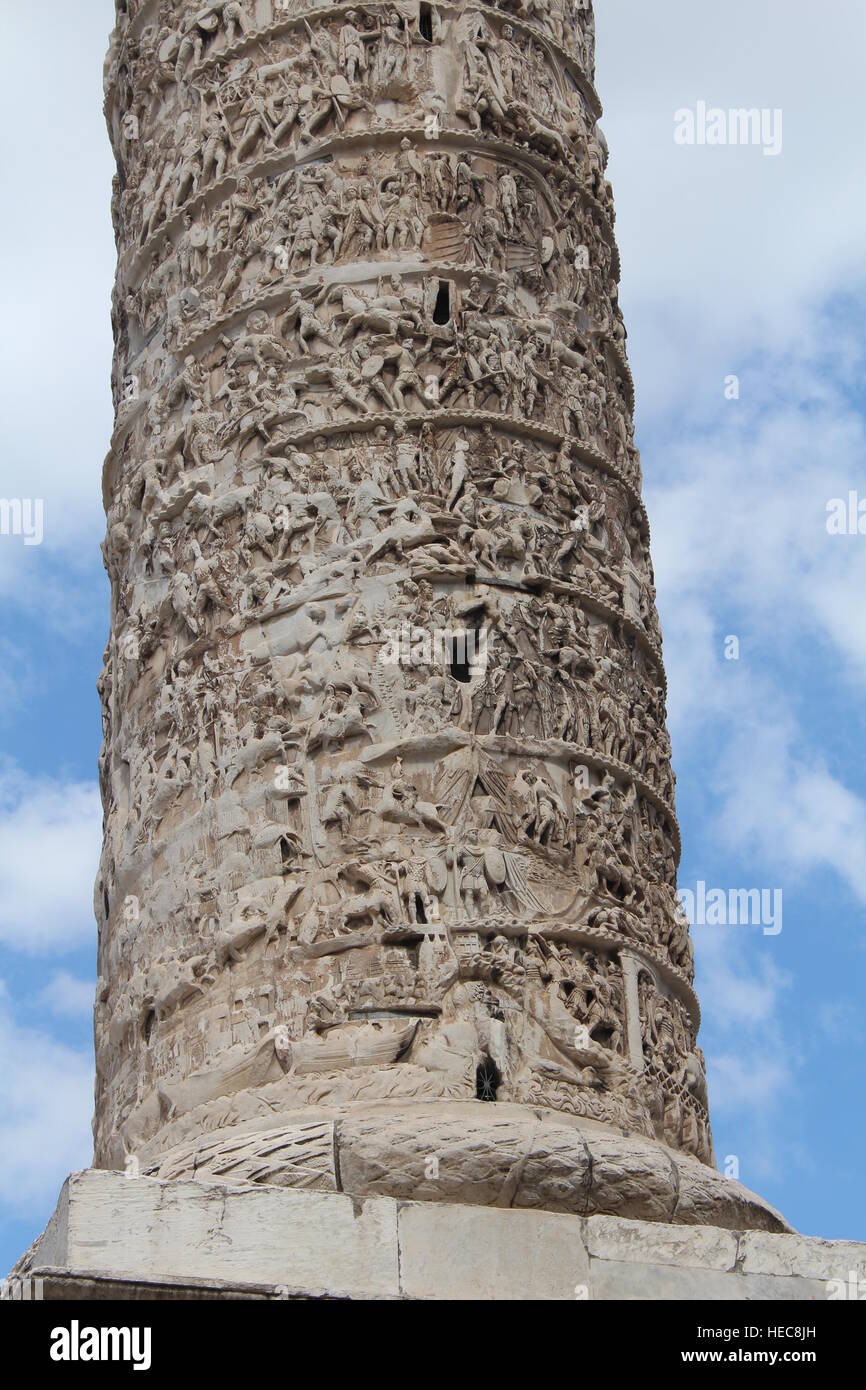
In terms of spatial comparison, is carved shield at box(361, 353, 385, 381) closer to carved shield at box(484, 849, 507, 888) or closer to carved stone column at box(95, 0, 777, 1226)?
carved stone column at box(95, 0, 777, 1226)

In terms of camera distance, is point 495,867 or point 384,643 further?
point 384,643

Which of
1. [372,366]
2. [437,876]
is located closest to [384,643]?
[437,876]

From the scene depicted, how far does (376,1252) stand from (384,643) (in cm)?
233

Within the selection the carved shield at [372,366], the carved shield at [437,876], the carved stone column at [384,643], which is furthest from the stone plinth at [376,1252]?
the carved shield at [372,366]

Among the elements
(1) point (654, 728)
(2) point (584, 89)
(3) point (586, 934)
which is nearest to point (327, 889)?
(3) point (586, 934)

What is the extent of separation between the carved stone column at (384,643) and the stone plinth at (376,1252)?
185mm

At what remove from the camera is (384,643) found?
8969mm

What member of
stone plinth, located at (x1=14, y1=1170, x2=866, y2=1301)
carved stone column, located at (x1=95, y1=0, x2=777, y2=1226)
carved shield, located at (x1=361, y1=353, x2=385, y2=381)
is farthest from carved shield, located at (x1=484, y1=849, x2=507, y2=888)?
carved shield, located at (x1=361, y1=353, x2=385, y2=381)

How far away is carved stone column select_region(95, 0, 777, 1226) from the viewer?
27.1 ft

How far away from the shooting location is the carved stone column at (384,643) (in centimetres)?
827

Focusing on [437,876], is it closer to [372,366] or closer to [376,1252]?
[376,1252]

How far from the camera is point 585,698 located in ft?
30.2

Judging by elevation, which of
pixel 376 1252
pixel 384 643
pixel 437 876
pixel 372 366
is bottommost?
pixel 376 1252

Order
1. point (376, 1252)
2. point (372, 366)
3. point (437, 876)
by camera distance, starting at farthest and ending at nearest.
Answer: point (372, 366) < point (437, 876) < point (376, 1252)
